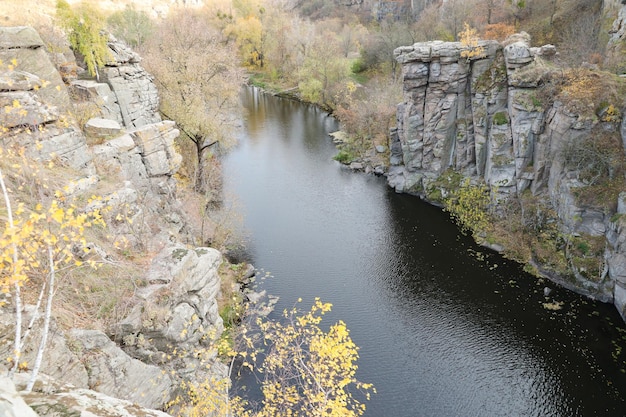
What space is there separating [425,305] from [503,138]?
50.5ft

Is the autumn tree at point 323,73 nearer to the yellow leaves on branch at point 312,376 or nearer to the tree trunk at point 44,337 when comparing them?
the yellow leaves on branch at point 312,376

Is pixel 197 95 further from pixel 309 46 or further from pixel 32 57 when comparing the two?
pixel 309 46

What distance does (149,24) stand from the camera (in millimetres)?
55312

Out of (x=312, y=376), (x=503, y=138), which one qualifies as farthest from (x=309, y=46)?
(x=312, y=376)

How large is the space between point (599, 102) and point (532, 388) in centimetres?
1757

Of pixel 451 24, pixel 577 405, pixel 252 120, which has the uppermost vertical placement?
pixel 451 24

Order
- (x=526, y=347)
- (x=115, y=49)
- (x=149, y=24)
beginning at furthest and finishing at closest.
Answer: (x=149, y=24) < (x=115, y=49) < (x=526, y=347)

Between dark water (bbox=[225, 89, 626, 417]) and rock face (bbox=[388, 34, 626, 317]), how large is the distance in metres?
2.79

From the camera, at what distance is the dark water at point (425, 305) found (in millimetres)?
18719

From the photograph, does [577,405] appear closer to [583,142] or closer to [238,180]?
[583,142]

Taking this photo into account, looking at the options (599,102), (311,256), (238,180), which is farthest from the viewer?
(238,180)

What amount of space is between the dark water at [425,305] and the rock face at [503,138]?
2790 millimetres

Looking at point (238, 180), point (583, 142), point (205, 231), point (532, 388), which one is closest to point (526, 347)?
point (532, 388)

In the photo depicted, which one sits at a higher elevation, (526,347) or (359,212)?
(359,212)
